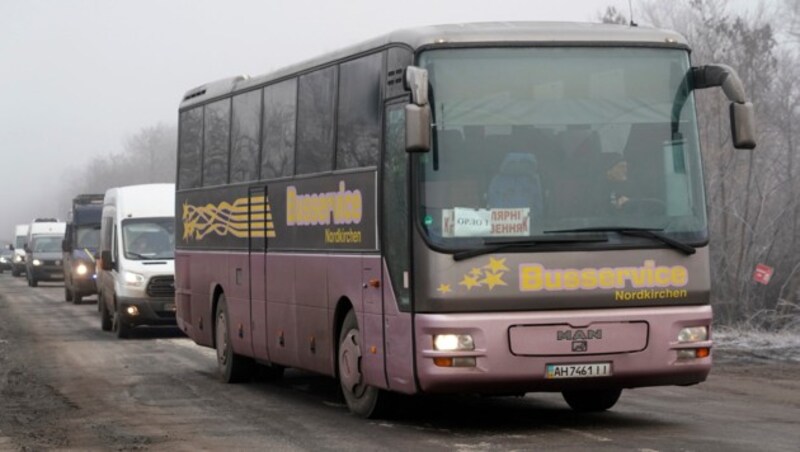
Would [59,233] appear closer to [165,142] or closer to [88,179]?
[165,142]

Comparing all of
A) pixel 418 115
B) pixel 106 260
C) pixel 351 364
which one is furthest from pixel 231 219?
pixel 106 260

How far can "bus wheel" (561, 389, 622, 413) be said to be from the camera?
13.6m

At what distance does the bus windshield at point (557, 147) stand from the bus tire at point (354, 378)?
1851 millimetres

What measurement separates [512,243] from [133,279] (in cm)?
1718

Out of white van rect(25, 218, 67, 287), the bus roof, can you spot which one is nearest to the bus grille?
the bus roof

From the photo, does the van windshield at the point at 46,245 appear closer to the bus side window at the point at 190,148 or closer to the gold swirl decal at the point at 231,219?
the bus side window at the point at 190,148

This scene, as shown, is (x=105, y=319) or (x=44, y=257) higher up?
(x=44, y=257)

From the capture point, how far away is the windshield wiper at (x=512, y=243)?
38.3 feet

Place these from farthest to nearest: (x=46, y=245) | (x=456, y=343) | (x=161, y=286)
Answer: (x=46, y=245)
(x=161, y=286)
(x=456, y=343)

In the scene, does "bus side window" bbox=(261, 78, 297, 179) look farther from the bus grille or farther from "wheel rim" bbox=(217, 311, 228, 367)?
the bus grille

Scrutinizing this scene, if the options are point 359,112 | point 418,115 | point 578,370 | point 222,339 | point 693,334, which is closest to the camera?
point 418,115

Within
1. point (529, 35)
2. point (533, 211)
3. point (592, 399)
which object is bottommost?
point (592, 399)

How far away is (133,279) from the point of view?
28.0 m

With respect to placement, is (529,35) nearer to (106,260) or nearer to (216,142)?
(216,142)
